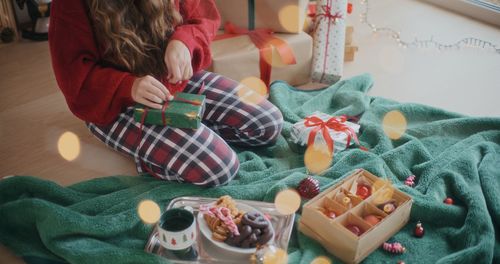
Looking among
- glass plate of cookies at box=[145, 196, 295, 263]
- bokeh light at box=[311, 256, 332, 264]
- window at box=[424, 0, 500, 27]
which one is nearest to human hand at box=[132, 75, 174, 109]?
glass plate of cookies at box=[145, 196, 295, 263]

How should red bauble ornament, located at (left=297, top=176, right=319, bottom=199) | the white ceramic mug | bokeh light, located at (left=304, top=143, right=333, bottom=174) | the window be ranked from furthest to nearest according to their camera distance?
the window, bokeh light, located at (left=304, top=143, right=333, bottom=174), red bauble ornament, located at (left=297, top=176, right=319, bottom=199), the white ceramic mug

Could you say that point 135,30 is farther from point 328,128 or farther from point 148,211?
point 328,128

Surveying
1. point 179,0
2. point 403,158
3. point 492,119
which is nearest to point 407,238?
point 403,158

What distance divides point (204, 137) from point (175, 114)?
4.7 inches

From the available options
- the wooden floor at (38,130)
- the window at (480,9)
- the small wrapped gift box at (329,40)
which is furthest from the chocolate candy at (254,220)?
the window at (480,9)

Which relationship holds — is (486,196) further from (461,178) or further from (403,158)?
(403,158)

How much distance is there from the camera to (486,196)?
127 cm

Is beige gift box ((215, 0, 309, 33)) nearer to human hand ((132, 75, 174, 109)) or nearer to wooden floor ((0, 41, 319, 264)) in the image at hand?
wooden floor ((0, 41, 319, 264))

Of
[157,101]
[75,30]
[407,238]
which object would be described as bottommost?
[407,238]

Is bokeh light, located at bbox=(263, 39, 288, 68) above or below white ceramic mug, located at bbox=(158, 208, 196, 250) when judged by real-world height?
above

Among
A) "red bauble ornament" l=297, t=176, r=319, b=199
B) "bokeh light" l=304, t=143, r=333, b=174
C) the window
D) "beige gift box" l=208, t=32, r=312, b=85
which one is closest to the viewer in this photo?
"red bauble ornament" l=297, t=176, r=319, b=199

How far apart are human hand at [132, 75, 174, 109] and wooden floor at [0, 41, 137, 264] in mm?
285

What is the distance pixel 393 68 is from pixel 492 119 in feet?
1.73

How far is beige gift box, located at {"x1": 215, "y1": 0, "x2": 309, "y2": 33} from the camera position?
179 centimetres
